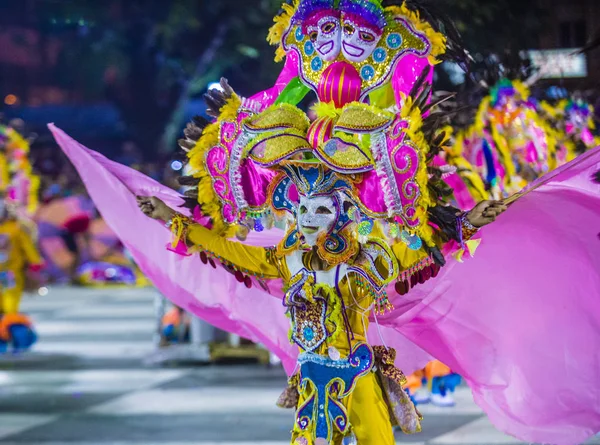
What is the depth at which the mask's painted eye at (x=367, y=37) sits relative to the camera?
548 centimetres

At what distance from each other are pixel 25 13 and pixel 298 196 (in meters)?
20.9

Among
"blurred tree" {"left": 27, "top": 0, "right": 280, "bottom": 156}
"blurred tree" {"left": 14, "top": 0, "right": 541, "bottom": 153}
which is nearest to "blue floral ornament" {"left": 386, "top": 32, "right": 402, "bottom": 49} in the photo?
"blurred tree" {"left": 14, "top": 0, "right": 541, "bottom": 153}

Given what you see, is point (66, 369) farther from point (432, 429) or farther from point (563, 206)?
point (563, 206)

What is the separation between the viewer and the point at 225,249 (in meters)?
5.57

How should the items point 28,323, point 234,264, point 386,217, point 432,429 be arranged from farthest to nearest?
point 28,323, point 432,429, point 234,264, point 386,217

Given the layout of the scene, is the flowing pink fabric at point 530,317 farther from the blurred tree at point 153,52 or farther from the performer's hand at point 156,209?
the blurred tree at point 153,52

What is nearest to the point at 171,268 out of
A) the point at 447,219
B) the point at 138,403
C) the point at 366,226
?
the point at 366,226

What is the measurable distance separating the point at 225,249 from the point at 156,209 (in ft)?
1.29

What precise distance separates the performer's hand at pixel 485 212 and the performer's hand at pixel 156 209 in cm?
147

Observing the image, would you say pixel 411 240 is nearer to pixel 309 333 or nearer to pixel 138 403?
pixel 309 333

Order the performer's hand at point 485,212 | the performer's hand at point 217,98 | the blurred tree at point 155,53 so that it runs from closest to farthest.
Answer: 1. the performer's hand at point 485,212
2. the performer's hand at point 217,98
3. the blurred tree at point 155,53

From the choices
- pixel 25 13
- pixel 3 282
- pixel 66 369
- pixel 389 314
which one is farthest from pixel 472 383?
pixel 25 13

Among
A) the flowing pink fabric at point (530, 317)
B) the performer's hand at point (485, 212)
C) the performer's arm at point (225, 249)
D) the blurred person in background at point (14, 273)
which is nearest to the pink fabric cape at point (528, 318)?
the flowing pink fabric at point (530, 317)

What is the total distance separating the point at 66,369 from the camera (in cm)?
1148
